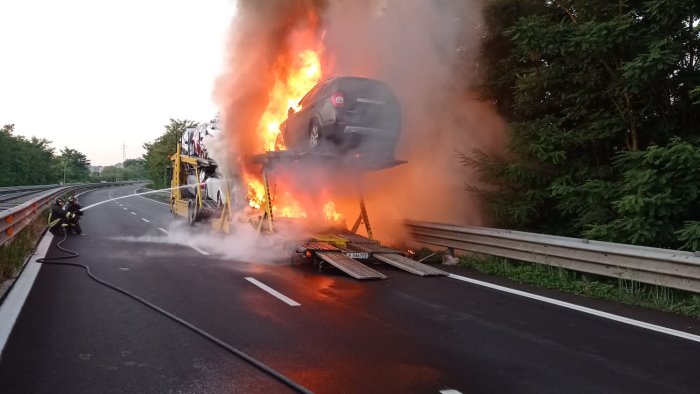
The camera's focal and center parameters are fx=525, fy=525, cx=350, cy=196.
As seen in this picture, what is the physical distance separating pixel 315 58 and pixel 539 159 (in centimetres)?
541

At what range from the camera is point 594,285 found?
7.26 m

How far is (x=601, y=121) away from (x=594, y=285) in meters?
3.34

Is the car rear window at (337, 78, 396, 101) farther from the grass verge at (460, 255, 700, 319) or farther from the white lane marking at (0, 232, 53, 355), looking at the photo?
the white lane marking at (0, 232, 53, 355)

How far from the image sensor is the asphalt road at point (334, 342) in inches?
155

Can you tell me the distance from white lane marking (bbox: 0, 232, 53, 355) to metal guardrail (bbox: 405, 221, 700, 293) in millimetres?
6917

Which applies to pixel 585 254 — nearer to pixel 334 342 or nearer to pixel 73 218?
pixel 334 342

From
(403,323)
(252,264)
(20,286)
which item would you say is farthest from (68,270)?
(403,323)

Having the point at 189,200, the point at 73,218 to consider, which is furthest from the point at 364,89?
the point at 73,218

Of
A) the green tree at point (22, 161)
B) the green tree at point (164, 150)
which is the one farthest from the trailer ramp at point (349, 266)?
the green tree at point (22, 161)

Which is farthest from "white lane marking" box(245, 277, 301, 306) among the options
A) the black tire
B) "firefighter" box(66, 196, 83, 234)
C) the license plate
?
"firefighter" box(66, 196, 83, 234)

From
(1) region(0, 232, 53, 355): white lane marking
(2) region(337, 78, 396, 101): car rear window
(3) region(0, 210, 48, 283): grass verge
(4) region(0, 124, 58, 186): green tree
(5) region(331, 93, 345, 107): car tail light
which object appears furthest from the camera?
(4) region(0, 124, 58, 186): green tree

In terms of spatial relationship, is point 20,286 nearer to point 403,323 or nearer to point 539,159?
point 403,323

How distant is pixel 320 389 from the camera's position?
3807mm

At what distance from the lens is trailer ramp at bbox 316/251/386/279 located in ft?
26.0
